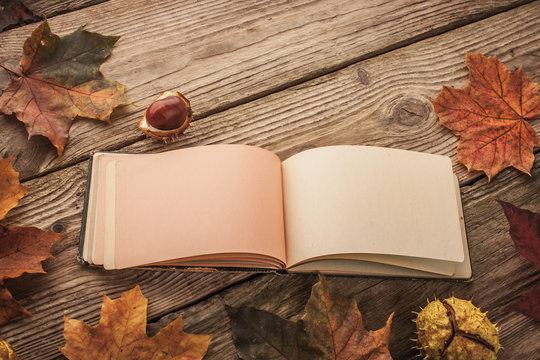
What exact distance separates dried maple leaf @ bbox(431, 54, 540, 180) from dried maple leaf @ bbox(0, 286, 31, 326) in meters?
1.22

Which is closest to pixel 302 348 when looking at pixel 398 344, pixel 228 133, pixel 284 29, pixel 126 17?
pixel 398 344

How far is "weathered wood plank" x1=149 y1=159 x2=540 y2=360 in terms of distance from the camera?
1.08 meters

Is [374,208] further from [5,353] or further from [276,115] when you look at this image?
[5,353]

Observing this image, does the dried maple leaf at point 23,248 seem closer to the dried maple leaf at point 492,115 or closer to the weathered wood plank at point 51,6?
the weathered wood plank at point 51,6

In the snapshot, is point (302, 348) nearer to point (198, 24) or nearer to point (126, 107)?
point (126, 107)

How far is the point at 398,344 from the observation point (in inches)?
42.3

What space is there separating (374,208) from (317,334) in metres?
0.32

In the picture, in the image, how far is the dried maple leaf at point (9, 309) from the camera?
1027 millimetres

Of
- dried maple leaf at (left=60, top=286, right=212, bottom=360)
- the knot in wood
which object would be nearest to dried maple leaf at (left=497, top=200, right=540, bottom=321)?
the knot in wood

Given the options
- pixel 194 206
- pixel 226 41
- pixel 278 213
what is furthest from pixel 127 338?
pixel 226 41

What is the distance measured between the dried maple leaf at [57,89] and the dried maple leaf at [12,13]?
0.19 m

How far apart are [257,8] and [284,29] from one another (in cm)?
11

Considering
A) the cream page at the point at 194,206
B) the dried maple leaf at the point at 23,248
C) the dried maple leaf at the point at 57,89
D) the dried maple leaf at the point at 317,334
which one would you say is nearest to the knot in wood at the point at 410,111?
the cream page at the point at 194,206

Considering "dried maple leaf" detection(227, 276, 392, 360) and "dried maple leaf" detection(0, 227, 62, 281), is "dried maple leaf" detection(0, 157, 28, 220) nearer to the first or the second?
"dried maple leaf" detection(0, 227, 62, 281)
